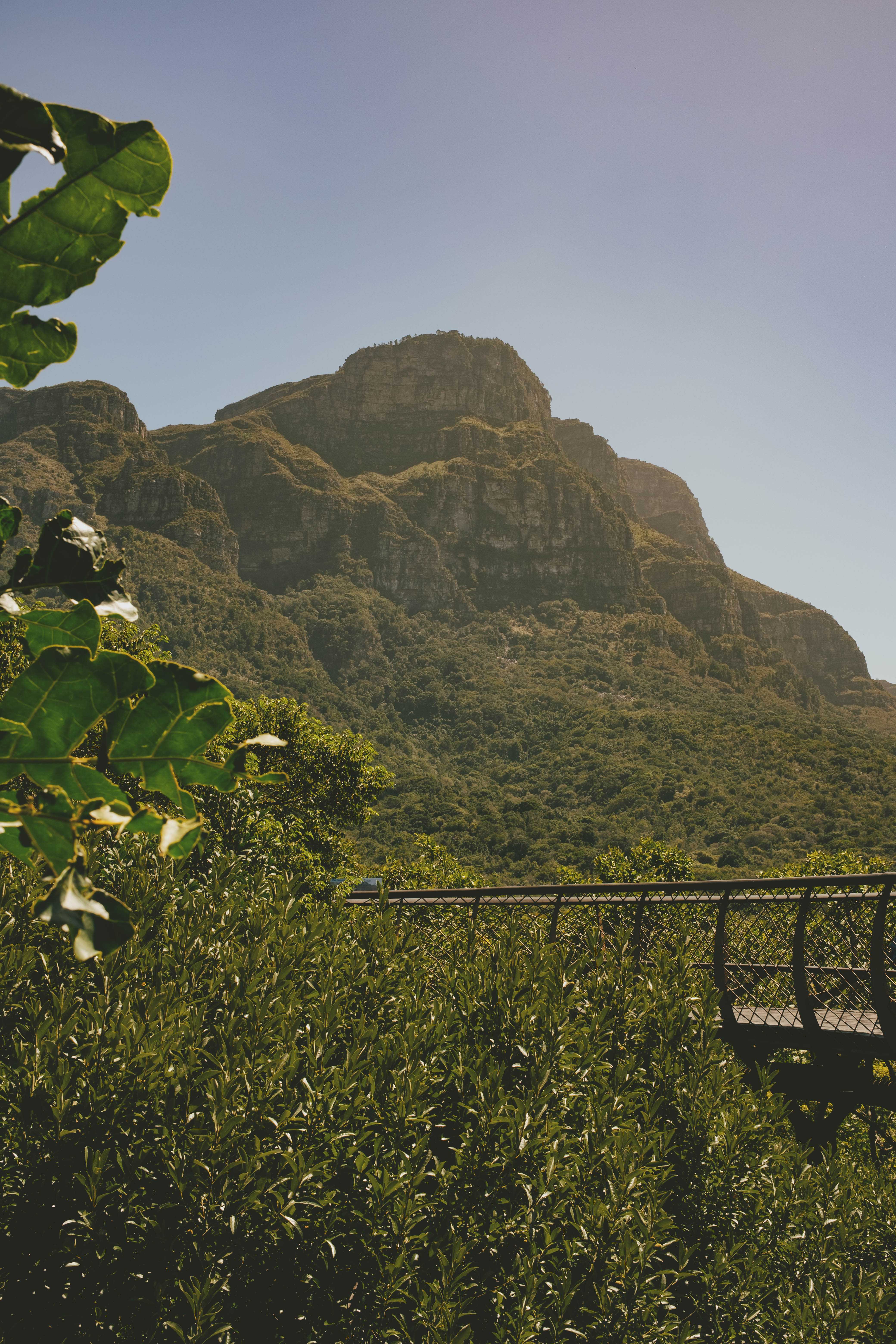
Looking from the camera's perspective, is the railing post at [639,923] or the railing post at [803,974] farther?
the railing post at [639,923]

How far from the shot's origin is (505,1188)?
2777mm

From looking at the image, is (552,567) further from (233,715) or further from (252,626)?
(233,715)

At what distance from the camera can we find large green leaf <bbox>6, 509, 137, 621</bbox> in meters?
0.82

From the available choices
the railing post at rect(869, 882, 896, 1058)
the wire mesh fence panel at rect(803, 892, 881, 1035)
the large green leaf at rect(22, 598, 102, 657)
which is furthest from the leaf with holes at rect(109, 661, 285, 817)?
the railing post at rect(869, 882, 896, 1058)

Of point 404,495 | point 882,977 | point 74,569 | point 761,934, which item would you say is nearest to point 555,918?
point 761,934

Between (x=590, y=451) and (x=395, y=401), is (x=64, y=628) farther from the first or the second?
(x=590, y=451)

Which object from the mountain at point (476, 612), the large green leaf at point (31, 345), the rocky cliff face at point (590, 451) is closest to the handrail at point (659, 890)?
the large green leaf at point (31, 345)

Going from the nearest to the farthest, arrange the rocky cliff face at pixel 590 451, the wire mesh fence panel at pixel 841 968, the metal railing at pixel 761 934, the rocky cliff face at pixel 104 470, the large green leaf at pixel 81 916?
1. the large green leaf at pixel 81 916
2. the metal railing at pixel 761 934
3. the wire mesh fence panel at pixel 841 968
4. the rocky cliff face at pixel 104 470
5. the rocky cliff face at pixel 590 451

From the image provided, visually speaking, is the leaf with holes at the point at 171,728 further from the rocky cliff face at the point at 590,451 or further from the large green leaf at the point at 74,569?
the rocky cliff face at the point at 590,451

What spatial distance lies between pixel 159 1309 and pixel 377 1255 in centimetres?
62

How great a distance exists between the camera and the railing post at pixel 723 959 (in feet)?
20.2

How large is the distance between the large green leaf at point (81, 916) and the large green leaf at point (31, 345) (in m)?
0.48

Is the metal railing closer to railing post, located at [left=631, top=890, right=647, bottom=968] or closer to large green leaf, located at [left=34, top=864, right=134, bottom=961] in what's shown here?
railing post, located at [left=631, top=890, right=647, bottom=968]

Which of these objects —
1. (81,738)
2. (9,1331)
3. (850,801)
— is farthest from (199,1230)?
(850,801)
